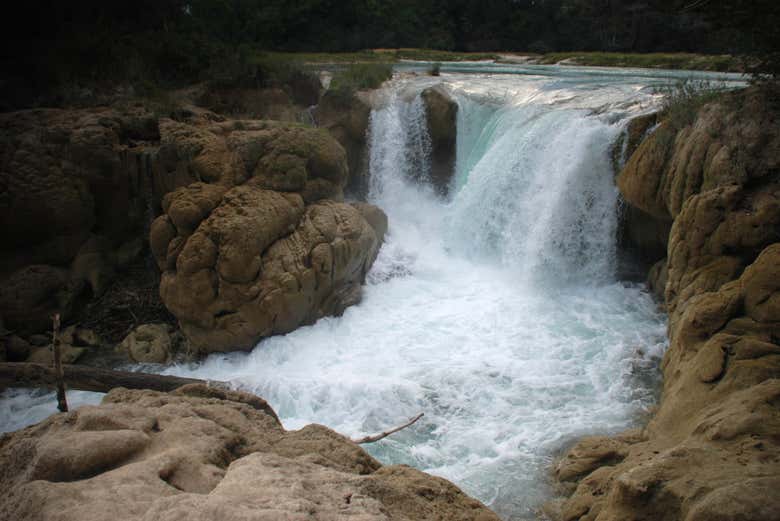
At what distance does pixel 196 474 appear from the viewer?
2.73 metres

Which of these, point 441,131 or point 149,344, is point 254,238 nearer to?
point 149,344

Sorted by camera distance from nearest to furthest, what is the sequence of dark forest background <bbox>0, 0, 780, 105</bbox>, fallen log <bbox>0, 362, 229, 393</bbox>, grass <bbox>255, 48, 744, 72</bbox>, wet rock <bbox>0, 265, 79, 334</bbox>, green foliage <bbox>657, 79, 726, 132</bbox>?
1. fallen log <bbox>0, 362, 229, 393</bbox>
2. dark forest background <bbox>0, 0, 780, 105</bbox>
3. green foliage <bbox>657, 79, 726, 132</bbox>
4. wet rock <bbox>0, 265, 79, 334</bbox>
5. grass <bbox>255, 48, 744, 72</bbox>

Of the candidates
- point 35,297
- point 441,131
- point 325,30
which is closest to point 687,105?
point 441,131

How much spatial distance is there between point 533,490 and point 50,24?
12097 millimetres

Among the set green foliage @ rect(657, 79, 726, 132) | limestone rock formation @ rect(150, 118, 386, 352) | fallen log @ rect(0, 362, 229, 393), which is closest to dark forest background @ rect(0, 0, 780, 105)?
green foliage @ rect(657, 79, 726, 132)

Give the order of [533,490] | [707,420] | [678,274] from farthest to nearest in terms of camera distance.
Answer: [678,274], [533,490], [707,420]

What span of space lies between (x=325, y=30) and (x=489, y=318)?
2286 cm

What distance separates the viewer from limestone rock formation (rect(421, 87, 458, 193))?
466 inches

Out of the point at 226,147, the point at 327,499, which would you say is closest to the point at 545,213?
the point at 226,147

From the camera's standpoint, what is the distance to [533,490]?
4.89 meters

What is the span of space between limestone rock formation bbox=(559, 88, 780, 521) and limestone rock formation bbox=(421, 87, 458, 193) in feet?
14.5

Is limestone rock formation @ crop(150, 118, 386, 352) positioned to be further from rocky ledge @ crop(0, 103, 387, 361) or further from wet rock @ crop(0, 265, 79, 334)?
wet rock @ crop(0, 265, 79, 334)

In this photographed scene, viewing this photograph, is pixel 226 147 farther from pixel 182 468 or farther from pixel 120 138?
pixel 182 468

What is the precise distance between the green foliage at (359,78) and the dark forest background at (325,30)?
242cm
